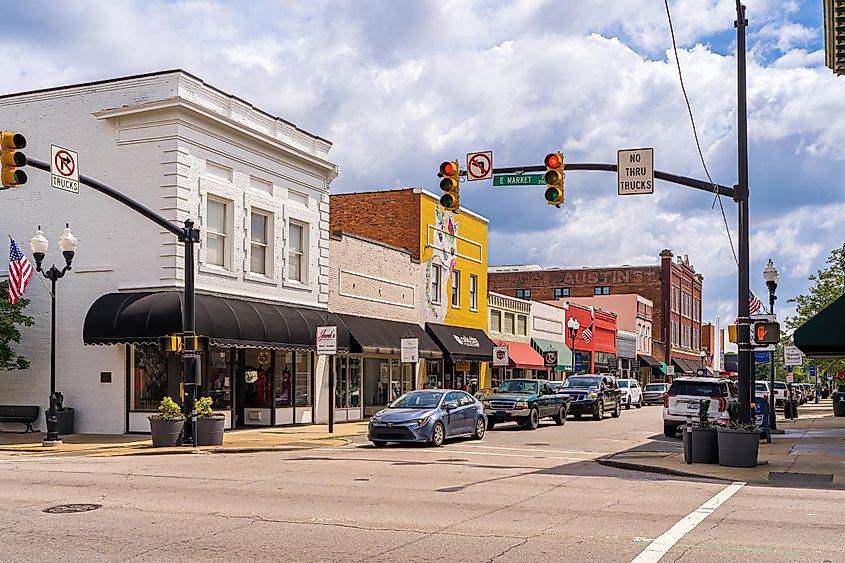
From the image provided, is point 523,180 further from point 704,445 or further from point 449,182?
point 704,445

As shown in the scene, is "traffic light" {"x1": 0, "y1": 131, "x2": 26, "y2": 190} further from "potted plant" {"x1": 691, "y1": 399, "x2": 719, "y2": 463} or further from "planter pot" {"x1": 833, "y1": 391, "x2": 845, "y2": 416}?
"planter pot" {"x1": 833, "y1": 391, "x2": 845, "y2": 416}

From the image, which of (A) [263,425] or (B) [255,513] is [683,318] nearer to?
(A) [263,425]

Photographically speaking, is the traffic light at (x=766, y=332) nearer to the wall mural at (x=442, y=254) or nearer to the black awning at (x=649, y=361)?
the wall mural at (x=442, y=254)

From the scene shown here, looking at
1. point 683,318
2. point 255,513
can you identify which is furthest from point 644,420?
point 683,318

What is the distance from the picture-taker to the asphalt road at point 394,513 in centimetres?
948

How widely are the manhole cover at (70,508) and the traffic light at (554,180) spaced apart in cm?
1011

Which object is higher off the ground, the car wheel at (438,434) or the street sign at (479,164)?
the street sign at (479,164)

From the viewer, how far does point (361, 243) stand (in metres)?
36.1

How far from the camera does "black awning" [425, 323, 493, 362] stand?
133 ft

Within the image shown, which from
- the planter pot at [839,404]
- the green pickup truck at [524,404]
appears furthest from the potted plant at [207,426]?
the planter pot at [839,404]

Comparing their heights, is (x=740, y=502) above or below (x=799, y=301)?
below

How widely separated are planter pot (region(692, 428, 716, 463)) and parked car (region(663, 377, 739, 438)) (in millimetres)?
8130

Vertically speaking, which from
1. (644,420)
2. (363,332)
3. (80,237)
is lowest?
(644,420)

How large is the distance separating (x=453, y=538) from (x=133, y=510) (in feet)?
14.3
